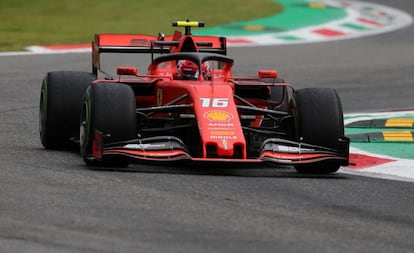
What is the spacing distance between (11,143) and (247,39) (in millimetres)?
12339

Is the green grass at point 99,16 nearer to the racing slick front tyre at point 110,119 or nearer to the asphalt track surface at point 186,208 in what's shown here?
the asphalt track surface at point 186,208

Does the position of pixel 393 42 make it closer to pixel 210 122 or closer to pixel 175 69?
pixel 175 69

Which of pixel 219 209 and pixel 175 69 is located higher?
pixel 175 69

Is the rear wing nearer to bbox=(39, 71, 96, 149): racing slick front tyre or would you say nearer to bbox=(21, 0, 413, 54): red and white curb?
bbox=(39, 71, 96, 149): racing slick front tyre

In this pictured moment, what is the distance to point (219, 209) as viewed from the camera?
7648 millimetres

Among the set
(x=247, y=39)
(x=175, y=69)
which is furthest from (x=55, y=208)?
(x=247, y=39)

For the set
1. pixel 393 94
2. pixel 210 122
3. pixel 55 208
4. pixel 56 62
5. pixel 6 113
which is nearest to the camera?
pixel 55 208

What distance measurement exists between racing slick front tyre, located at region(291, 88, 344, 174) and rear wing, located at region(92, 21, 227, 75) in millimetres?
1693

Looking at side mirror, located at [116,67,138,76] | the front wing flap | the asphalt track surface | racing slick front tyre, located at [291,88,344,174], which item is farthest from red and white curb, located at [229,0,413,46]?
the front wing flap

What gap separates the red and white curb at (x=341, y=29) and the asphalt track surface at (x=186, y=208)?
10390 millimetres

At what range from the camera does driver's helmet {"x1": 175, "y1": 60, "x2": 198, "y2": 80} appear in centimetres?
1059

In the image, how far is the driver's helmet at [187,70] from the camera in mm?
10593

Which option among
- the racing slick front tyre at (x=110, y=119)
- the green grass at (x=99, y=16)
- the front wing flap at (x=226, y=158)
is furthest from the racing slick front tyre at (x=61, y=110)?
the green grass at (x=99, y=16)

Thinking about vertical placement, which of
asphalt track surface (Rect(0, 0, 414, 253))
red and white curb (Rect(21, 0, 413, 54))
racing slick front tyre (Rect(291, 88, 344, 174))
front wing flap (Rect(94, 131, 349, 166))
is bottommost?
asphalt track surface (Rect(0, 0, 414, 253))
